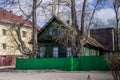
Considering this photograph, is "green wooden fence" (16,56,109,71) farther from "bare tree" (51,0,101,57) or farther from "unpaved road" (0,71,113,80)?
"unpaved road" (0,71,113,80)

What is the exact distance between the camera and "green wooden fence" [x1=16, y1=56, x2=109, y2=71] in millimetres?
39991

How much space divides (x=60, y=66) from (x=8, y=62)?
2260 centimetres

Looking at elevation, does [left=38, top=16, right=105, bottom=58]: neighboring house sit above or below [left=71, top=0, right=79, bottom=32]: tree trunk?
below

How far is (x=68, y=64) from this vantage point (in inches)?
1618

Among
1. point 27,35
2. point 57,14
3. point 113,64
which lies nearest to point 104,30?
point 27,35

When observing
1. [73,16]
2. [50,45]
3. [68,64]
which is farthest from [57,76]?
[50,45]

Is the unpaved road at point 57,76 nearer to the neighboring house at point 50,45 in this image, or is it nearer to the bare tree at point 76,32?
the bare tree at point 76,32

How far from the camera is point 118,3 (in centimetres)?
5172

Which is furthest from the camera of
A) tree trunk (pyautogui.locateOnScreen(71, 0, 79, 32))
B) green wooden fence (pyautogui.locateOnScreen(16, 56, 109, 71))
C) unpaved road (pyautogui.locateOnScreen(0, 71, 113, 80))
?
tree trunk (pyautogui.locateOnScreen(71, 0, 79, 32))

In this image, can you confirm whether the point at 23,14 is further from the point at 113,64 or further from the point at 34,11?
the point at 113,64

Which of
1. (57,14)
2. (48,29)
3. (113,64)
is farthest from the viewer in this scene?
(48,29)

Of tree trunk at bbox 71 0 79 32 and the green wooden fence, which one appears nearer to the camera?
the green wooden fence

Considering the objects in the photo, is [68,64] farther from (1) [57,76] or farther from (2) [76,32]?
(1) [57,76]

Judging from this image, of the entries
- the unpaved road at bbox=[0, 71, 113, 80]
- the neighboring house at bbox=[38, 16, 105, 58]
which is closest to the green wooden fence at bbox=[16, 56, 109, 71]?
the neighboring house at bbox=[38, 16, 105, 58]
